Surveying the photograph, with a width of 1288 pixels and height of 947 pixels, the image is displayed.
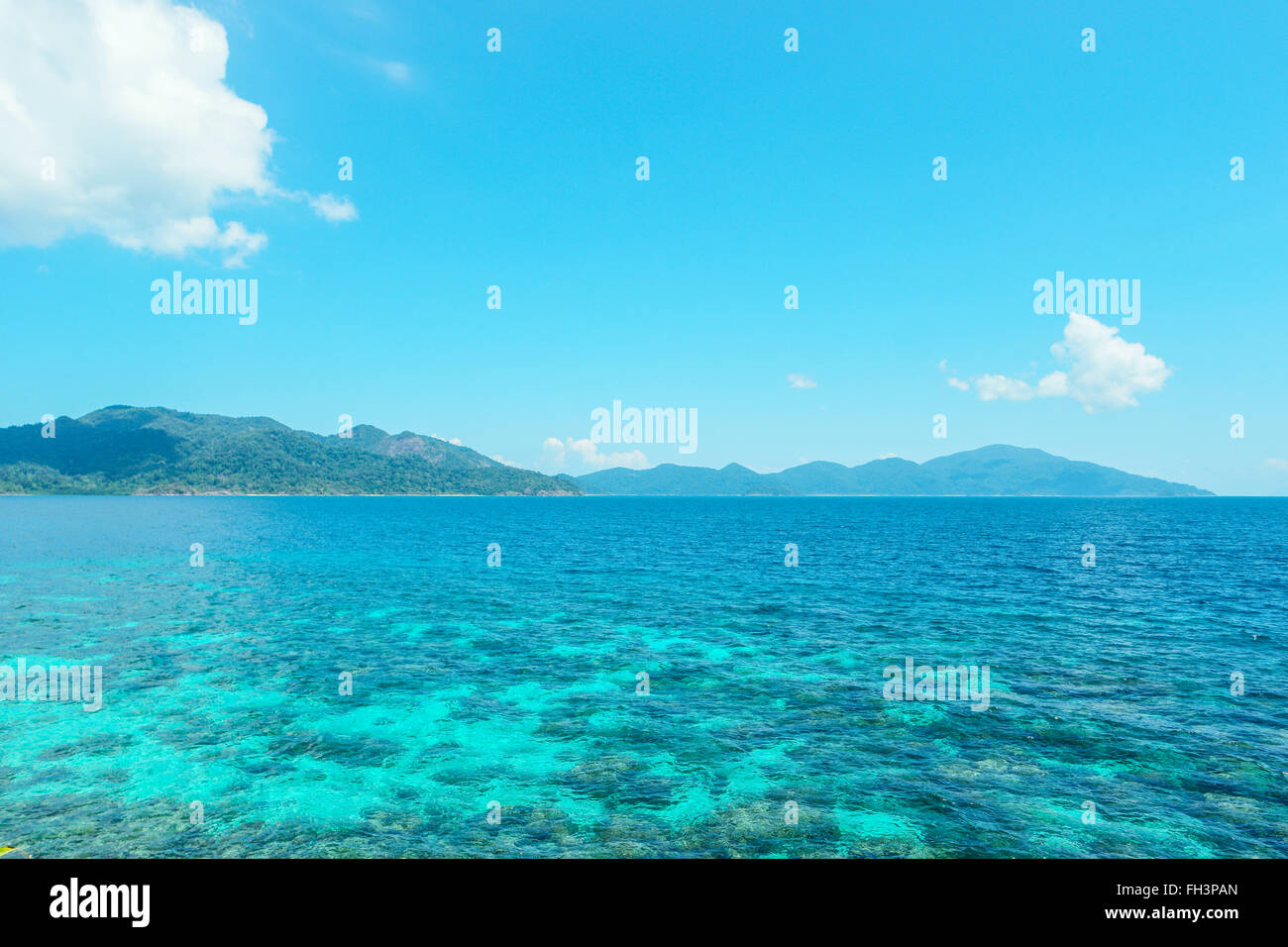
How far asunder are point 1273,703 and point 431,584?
60.3m

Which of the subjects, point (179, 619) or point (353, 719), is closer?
point (353, 719)

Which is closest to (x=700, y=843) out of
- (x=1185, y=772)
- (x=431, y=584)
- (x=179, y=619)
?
(x=1185, y=772)

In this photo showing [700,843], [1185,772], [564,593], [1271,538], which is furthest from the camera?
[1271,538]

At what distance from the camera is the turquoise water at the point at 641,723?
1794 centimetres

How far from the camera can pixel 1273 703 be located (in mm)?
27812

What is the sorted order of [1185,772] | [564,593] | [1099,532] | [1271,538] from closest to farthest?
1. [1185,772]
2. [564,593]
3. [1271,538]
4. [1099,532]

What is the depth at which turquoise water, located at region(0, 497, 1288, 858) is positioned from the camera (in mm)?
17941

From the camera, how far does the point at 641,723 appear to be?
26094mm

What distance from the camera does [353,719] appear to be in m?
26.2

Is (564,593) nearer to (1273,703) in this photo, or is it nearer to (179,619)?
(179,619)
